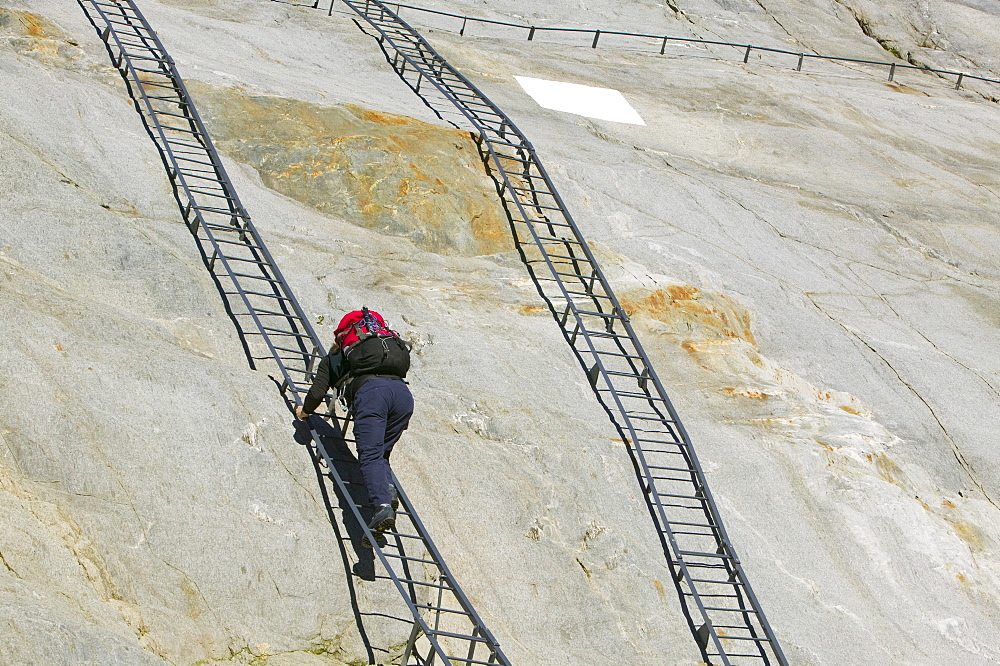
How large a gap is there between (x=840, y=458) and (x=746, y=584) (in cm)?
254

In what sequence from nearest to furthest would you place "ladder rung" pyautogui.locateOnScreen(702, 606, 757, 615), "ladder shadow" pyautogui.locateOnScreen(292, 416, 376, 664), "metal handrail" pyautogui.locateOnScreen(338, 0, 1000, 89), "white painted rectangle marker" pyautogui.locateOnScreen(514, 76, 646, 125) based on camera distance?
"ladder shadow" pyautogui.locateOnScreen(292, 416, 376, 664)
"ladder rung" pyautogui.locateOnScreen(702, 606, 757, 615)
"white painted rectangle marker" pyautogui.locateOnScreen(514, 76, 646, 125)
"metal handrail" pyautogui.locateOnScreen(338, 0, 1000, 89)

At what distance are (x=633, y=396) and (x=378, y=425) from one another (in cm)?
373

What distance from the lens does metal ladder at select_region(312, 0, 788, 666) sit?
8.94 metres

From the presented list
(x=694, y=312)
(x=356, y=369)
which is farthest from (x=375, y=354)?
(x=694, y=312)

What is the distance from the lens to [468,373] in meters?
10.1

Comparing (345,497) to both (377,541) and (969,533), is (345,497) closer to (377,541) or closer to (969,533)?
(377,541)

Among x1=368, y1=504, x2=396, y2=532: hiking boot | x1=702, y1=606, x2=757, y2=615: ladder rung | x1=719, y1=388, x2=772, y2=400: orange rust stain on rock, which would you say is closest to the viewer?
x1=368, y1=504, x2=396, y2=532: hiking boot

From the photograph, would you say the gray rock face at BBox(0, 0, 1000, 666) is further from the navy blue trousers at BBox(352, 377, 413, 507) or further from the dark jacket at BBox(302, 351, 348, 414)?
the navy blue trousers at BBox(352, 377, 413, 507)

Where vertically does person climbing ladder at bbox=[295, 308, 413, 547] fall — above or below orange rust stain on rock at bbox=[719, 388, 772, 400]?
above

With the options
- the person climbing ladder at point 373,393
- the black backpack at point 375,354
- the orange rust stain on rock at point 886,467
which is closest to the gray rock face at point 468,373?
the orange rust stain on rock at point 886,467

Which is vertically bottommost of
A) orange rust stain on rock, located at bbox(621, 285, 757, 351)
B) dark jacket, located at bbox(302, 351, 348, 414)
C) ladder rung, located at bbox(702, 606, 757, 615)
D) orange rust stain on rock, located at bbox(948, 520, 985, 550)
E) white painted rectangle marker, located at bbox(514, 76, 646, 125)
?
ladder rung, located at bbox(702, 606, 757, 615)

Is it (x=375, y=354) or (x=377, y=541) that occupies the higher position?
(x=375, y=354)

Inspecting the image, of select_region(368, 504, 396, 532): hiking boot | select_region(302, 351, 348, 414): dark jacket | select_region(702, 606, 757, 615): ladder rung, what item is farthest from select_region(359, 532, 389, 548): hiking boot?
select_region(702, 606, 757, 615): ladder rung

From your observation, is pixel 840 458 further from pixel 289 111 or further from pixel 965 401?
pixel 289 111
